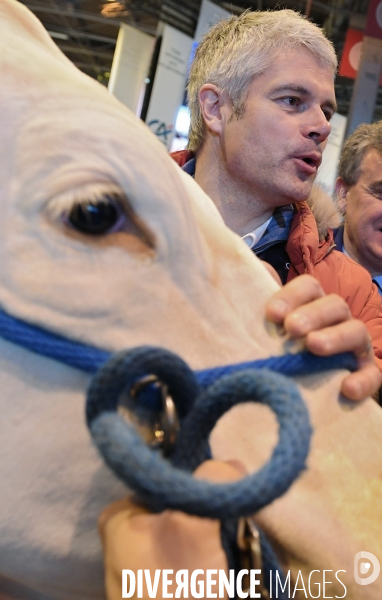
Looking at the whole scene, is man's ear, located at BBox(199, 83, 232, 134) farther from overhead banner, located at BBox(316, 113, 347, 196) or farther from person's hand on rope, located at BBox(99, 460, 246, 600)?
overhead banner, located at BBox(316, 113, 347, 196)

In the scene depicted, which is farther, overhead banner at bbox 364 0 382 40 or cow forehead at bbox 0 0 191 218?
overhead banner at bbox 364 0 382 40

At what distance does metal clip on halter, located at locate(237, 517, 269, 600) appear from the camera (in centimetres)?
44

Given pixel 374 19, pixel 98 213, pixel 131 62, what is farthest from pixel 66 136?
pixel 374 19

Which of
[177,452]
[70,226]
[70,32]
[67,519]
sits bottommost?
[67,519]

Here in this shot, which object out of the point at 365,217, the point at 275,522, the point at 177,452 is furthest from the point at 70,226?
the point at 365,217

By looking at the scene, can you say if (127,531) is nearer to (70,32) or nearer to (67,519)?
(67,519)

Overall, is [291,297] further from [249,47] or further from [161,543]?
[249,47]

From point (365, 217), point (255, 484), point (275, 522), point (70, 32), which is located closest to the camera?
point (255, 484)

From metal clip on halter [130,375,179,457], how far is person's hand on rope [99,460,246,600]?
0.12 feet

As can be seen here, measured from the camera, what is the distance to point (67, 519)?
1.62ft

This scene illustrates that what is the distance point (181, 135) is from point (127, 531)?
363cm

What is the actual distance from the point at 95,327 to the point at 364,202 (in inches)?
66.5

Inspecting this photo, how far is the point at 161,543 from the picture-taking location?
1.38ft

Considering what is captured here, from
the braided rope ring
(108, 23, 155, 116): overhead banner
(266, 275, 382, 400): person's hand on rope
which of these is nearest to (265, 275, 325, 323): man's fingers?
(266, 275, 382, 400): person's hand on rope
